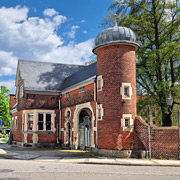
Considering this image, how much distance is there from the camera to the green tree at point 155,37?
22984 mm

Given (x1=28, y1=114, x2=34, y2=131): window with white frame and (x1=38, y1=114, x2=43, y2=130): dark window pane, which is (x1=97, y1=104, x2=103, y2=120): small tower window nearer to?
(x1=38, y1=114, x2=43, y2=130): dark window pane

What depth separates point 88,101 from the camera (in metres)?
21.0

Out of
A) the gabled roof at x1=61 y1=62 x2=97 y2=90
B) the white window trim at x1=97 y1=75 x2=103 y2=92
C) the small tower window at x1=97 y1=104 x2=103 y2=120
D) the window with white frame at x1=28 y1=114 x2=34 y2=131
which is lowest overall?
the window with white frame at x1=28 y1=114 x2=34 y2=131

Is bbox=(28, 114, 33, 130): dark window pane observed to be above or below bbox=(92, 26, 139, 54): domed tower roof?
below

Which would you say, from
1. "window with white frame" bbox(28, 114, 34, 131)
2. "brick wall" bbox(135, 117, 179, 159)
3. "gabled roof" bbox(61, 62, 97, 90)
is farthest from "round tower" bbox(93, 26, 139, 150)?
"window with white frame" bbox(28, 114, 34, 131)

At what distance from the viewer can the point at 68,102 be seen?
83.4 feet

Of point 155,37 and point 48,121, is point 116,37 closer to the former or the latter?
point 155,37

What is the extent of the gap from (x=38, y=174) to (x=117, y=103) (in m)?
8.85

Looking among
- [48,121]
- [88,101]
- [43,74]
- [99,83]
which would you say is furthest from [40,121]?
[99,83]

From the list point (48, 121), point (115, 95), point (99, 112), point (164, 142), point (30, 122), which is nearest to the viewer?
point (164, 142)

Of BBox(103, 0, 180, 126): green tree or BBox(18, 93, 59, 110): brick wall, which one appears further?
BBox(18, 93, 59, 110): brick wall

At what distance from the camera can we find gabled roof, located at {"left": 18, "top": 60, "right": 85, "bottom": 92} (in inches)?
1083

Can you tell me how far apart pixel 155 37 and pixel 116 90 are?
29.6 ft

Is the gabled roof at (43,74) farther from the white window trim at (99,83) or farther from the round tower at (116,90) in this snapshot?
the round tower at (116,90)
